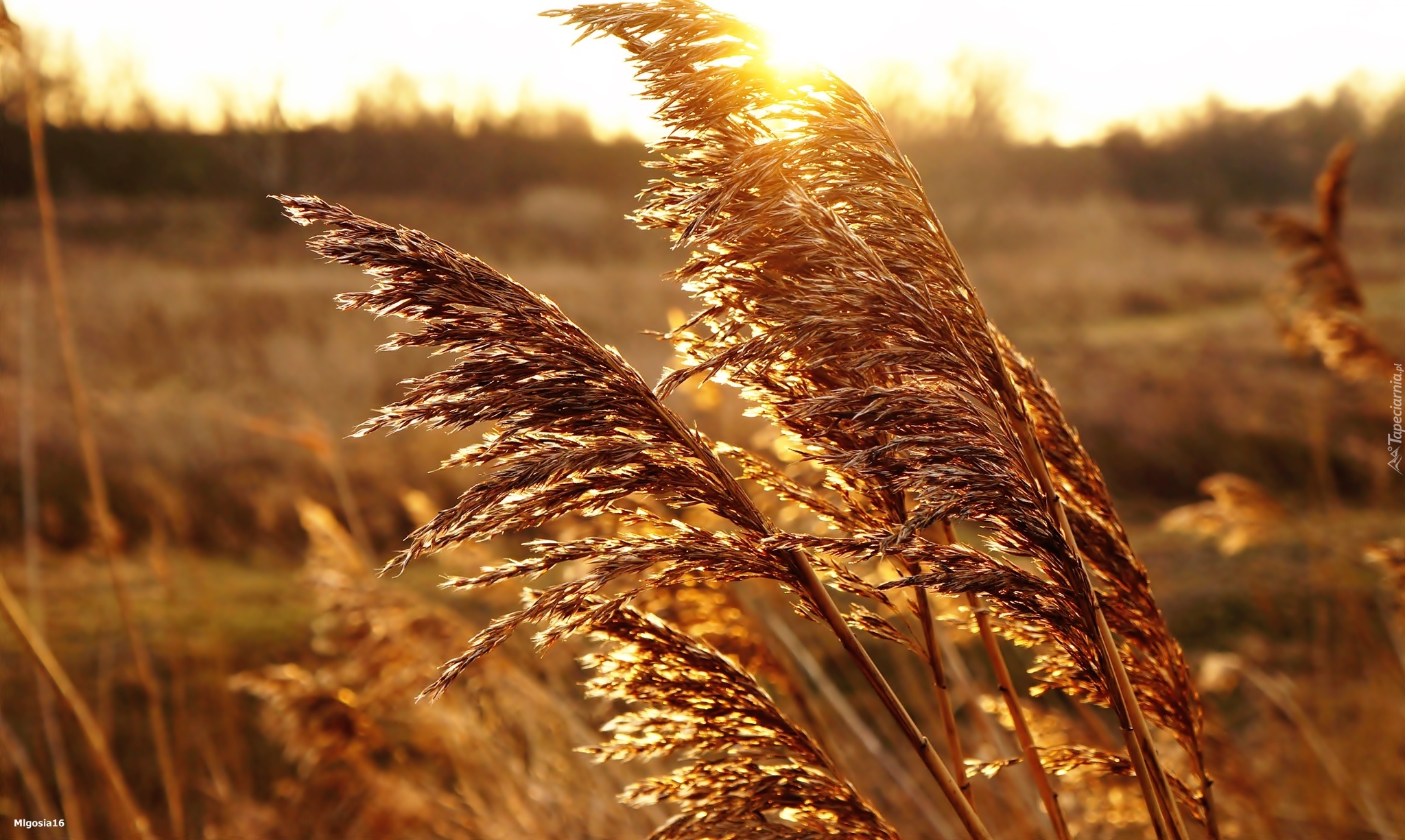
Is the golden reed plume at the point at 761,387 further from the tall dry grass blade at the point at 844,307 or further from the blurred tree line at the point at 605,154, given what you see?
the blurred tree line at the point at 605,154

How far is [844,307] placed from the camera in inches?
37.1

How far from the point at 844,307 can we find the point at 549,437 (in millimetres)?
345

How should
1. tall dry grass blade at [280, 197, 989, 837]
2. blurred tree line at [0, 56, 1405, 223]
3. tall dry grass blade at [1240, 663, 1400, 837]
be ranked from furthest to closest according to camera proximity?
blurred tree line at [0, 56, 1405, 223] < tall dry grass blade at [1240, 663, 1400, 837] < tall dry grass blade at [280, 197, 989, 837]

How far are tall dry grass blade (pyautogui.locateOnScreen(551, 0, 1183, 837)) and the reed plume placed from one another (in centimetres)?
237

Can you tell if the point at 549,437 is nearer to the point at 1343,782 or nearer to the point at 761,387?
the point at 761,387

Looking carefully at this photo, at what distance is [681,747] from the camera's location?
1.10m

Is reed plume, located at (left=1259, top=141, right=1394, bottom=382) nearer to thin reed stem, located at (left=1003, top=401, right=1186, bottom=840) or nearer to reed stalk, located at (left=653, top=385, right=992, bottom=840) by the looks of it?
thin reed stem, located at (left=1003, top=401, right=1186, bottom=840)

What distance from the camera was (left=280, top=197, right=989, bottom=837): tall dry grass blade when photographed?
0.89 metres

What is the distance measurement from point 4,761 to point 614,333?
1276 centimetres

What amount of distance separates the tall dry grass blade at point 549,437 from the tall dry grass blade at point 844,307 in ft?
0.27

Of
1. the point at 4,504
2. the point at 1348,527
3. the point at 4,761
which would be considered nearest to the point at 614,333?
the point at 4,504

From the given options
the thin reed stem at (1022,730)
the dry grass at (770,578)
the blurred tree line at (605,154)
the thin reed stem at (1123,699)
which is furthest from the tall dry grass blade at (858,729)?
the blurred tree line at (605,154)

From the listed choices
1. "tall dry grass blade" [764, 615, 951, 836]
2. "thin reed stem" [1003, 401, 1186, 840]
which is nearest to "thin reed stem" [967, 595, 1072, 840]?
"thin reed stem" [1003, 401, 1186, 840]

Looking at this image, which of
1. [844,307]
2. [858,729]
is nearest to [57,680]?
[844,307]
